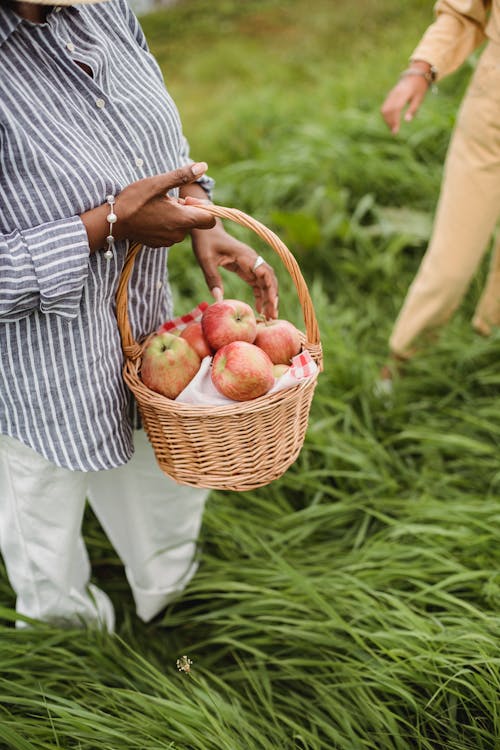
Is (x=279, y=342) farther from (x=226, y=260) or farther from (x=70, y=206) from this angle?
(x=70, y=206)

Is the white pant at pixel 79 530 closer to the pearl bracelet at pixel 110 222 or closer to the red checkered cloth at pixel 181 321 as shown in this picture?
the red checkered cloth at pixel 181 321

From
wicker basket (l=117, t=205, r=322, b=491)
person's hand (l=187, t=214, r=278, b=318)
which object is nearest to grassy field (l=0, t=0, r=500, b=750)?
wicker basket (l=117, t=205, r=322, b=491)

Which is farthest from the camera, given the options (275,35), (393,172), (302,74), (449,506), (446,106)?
(275,35)

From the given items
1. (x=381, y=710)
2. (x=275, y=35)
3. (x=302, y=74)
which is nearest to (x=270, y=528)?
(x=381, y=710)

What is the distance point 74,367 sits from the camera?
1305mm

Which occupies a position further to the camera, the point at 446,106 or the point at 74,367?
the point at 446,106

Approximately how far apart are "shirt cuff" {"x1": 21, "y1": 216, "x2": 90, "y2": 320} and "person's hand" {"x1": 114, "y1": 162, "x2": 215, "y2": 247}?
81mm

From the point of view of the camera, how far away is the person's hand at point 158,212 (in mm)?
1197

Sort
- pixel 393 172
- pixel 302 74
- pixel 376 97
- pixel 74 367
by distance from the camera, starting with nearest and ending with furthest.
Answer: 1. pixel 74 367
2. pixel 393 172
3. pixel 376 97
4. pixel 302 74

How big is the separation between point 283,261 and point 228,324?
182 mm

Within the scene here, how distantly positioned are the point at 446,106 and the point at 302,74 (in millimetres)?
A: 2370

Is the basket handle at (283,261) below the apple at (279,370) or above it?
above

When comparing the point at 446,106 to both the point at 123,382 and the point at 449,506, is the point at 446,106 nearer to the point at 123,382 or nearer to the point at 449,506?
the point at 449,506

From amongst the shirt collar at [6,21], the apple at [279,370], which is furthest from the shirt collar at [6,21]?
the apple at [279,370]
